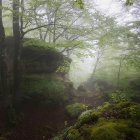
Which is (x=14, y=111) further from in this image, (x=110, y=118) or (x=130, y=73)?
(x=130, y=73)

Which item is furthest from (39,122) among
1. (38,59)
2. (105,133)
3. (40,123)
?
(105,133)

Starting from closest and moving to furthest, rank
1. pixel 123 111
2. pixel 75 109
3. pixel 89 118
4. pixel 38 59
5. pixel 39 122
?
1. pixel 123 111
2. pixel 89 118
3. pixel 39 122
4. pixel 75 109
5. pixel 38 59

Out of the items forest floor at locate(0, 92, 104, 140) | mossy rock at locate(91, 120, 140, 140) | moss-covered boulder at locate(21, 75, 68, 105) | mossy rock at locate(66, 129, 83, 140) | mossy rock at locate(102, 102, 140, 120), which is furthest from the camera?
moss-covered boulder at locate(21, 75, 68, 105)

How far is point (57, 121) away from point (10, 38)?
7.72m

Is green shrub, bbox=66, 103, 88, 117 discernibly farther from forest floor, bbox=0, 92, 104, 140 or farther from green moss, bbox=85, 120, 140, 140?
green moss, bbox=85, 120, 140, 140

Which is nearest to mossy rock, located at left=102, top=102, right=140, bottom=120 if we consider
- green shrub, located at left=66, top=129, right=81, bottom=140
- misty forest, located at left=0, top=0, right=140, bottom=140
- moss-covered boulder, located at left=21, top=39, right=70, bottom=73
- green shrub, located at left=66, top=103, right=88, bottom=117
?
misty forest, located at left=0, top=0, right=140, bottom=140

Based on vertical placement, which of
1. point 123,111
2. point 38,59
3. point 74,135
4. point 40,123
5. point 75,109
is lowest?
point 40,123

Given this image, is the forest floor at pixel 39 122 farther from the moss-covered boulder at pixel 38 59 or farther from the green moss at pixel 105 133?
the green moss at pixel 105 133

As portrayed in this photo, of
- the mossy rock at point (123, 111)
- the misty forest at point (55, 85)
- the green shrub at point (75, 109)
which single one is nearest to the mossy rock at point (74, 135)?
the misty forest at point (55, 85)

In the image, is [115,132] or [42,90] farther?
[42,90]

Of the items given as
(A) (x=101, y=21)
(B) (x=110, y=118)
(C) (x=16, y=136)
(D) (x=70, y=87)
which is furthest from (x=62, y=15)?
(B) (x=110, y=118)

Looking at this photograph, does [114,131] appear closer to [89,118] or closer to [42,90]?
[89,118]

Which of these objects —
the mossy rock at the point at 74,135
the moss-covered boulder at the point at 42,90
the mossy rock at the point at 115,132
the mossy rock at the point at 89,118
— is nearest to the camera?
the mossy rock at the point at 115,132

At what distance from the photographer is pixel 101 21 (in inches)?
628
